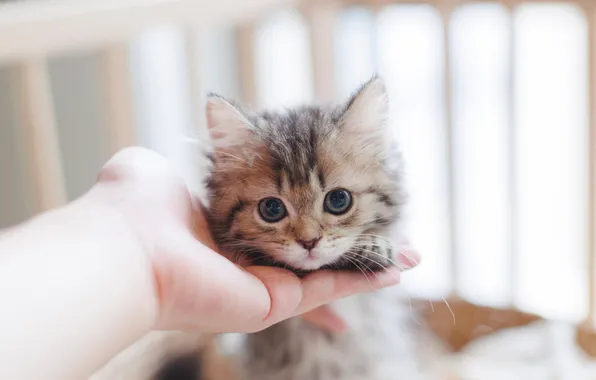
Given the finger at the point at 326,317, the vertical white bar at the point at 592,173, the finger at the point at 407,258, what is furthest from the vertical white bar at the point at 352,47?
the finger at the point at 407,258

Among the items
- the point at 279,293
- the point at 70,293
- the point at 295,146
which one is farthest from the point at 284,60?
the point at 70,293

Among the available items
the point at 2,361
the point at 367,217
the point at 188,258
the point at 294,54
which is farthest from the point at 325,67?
the point at 2,361

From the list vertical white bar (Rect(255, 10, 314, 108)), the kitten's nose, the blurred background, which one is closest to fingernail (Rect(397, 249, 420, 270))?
the kitten's nose

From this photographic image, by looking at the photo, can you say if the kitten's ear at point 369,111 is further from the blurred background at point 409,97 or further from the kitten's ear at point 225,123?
the blurred background at point 409,97

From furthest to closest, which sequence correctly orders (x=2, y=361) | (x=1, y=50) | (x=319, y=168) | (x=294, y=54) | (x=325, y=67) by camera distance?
(x=294, y=54) < (x=325, y=67) < (x=1, y=50) < (x=319, y=168) < (x=2, y=361)

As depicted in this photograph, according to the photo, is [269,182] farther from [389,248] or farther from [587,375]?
[587,375]

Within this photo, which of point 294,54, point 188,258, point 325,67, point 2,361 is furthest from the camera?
point 294,54
